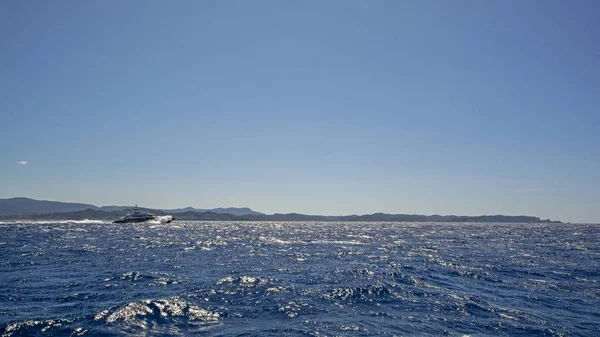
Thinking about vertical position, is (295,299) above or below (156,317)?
above

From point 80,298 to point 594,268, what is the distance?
54.8 metres

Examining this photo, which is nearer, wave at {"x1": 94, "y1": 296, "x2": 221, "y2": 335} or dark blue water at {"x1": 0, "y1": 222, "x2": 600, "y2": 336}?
wave at {"x1": 94, "y1": 296, "x2": 221, "y2": 335}

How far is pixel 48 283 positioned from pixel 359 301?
86.8 feet

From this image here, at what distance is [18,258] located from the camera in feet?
173

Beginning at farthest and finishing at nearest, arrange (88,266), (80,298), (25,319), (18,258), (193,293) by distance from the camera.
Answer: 1. (18,258)
2. (88,266)
3. (193,293)
4. (80,298)
5. (25,319)

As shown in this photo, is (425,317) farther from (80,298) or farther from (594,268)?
(594,268)

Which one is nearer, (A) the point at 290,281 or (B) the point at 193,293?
(B) the point at 193,293

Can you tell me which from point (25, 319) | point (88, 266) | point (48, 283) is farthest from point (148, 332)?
point (88, 266)

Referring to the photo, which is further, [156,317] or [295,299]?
[295,299]

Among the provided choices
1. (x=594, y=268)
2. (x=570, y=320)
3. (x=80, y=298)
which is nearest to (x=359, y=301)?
(x=570, y=320)

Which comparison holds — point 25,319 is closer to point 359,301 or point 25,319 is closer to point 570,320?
point 359,301

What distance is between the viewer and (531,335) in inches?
848

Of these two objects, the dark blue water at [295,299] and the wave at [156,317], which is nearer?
the wave at [156,317]

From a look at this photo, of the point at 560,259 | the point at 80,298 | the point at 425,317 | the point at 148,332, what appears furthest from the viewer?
the point at 560,259
